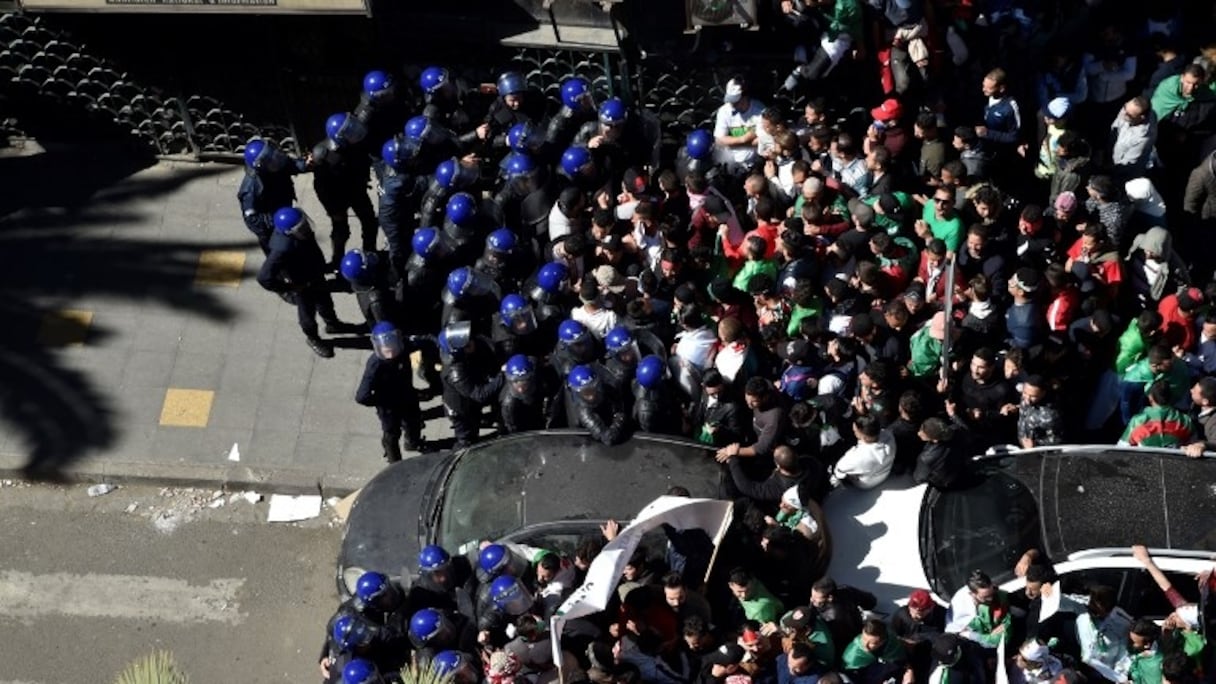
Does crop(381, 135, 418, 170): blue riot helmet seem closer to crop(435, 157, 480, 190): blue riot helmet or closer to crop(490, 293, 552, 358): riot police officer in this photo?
crop(435, 157, 480, 190): blue riot helmet

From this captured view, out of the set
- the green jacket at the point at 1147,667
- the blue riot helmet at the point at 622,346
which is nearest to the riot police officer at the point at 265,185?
the blue riot helmet at the point at 622,346

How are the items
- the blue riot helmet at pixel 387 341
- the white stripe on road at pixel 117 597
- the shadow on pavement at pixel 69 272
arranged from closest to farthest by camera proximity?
1. the blue riot helmet at pixel 387 341
2. the white stripe on road at pixel 117 597
3. the shadow on pavement at pixel 69 272

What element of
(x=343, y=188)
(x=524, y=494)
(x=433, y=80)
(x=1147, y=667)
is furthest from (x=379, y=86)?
(x=1147, y=667)

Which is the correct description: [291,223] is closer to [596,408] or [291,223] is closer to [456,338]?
[456,338]

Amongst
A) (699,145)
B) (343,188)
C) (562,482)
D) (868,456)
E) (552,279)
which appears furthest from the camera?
(343,188)

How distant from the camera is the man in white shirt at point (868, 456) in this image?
11.6 metres

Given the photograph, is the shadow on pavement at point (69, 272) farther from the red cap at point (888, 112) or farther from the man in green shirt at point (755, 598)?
the man in green shirt at point (755, 598)

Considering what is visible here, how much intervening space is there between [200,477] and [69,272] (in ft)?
8.32

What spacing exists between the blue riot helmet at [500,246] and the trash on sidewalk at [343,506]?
2.05 m

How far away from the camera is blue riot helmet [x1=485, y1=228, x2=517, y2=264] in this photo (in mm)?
13055

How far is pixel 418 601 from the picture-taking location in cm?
1134

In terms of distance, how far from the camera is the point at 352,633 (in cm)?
1111

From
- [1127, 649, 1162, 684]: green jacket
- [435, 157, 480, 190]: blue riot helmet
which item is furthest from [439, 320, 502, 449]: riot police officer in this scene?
[1127, 649, 1162, 684]: green jacket

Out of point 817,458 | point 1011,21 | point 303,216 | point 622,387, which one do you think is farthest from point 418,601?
point 1011,21
